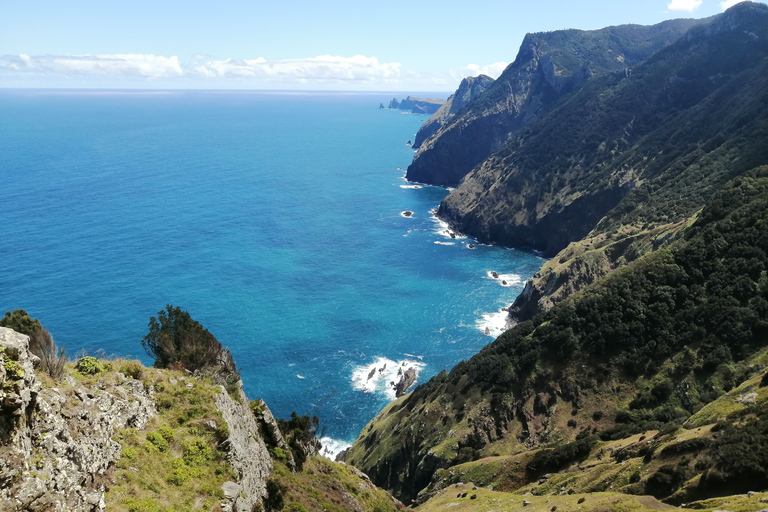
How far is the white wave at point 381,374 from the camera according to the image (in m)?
98.7

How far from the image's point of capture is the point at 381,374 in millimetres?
102062

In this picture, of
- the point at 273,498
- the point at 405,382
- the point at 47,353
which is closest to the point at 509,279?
the point at 405,382

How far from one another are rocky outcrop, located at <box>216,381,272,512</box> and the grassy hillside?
37.1m

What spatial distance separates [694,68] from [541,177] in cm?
7299

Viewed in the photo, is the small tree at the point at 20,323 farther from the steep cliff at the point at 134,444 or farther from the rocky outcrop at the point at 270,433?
the rocky outcrop at the point at 270,433

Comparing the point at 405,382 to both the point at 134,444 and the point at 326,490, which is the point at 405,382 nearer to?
the point at 326,490

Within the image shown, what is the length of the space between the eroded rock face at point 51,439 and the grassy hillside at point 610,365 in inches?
2034

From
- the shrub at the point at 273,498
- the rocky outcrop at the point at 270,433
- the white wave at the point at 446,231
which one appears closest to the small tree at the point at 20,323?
the rocky outcrop at the point at 270,433

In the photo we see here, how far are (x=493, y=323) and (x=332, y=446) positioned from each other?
51.4 metres

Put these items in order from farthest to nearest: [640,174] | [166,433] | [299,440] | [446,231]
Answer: [446,231] < [640,174] < [299,440] < [166,433]

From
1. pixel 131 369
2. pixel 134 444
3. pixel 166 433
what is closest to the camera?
pixel 134 444

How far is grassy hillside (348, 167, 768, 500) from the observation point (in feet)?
218

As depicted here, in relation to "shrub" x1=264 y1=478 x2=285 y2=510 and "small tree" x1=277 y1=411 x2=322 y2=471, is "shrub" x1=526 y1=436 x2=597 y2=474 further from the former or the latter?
"shrub" x1=264 y1=478 x2=285 y2=510

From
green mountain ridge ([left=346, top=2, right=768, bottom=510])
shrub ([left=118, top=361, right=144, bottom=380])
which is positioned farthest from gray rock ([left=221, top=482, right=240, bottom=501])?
green mountain ridge ([left=346, top=2, right=768, bottom=510])
